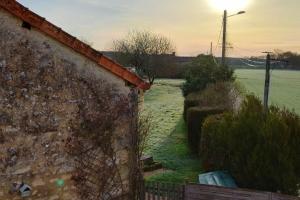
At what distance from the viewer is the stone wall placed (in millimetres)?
7434

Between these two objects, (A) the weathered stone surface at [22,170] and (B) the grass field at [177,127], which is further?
(B) the grass field at [177,127]

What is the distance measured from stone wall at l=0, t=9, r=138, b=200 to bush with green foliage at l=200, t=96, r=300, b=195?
3677 millimetres

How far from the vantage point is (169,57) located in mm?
57156

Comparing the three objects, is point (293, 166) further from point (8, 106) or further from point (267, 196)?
point (8, 106)

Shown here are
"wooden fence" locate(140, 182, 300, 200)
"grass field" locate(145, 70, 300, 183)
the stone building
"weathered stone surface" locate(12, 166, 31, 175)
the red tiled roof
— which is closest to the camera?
the red tiled roof

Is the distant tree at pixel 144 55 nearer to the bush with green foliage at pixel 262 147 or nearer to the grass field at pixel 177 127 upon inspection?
the grass field at pixel 177 127

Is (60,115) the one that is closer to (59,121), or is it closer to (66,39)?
(59,121)

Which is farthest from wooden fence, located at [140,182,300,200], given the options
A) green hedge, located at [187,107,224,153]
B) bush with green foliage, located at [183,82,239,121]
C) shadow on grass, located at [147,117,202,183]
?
bush with green foliage, located at [183,82,239,121]

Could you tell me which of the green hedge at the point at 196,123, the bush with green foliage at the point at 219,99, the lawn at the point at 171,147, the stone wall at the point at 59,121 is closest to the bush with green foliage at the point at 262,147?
the lawn at the point at 171,147

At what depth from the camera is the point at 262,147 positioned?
1083 cm

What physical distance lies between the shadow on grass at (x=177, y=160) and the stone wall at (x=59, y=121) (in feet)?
14.7

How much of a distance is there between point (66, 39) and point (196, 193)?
498 cm

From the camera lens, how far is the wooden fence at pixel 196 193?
9.38 metres

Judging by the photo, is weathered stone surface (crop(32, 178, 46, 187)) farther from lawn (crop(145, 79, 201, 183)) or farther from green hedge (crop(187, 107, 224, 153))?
green hedge (crop(187, 107, 224, 153))
